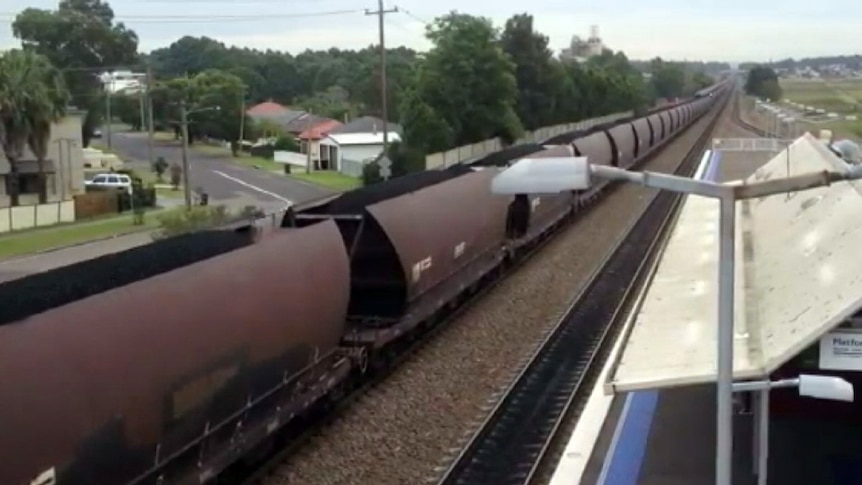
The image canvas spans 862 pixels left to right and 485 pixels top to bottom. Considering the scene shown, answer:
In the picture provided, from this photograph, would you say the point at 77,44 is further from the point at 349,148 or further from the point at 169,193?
the point at 169,193

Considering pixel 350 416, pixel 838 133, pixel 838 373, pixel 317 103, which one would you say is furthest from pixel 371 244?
pixel 317 103

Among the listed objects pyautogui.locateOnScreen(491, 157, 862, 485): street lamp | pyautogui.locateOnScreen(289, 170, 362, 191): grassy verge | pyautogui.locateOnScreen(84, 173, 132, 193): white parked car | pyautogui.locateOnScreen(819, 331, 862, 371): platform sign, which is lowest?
pyautogui.locateOnScreen(289, 170, 362, 191): grassy verge

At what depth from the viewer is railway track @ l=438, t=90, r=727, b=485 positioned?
13.8m

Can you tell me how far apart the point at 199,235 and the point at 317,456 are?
3.24 m

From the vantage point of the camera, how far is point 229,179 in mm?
66562

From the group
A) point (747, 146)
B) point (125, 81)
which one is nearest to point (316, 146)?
point (747, 146)

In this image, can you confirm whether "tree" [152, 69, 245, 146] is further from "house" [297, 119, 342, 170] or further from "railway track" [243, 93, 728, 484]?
"railway track" [243, 93, 728, 484]

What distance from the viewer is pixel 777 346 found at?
843 centimetres

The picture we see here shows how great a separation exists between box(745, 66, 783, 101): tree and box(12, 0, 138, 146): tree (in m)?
69.2

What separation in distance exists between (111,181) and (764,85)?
104 meters

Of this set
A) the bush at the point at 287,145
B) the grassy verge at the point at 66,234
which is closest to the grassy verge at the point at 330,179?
the grassy verge at the point at 66,234

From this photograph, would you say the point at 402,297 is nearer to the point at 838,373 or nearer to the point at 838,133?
the point at 838,373

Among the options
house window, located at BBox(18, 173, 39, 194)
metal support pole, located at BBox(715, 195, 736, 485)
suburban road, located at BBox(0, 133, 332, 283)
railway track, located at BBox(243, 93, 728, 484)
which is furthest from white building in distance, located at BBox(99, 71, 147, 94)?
metal support pole, located at BBox(715, 195, 736, 485)

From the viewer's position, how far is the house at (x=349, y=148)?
7538 cm
